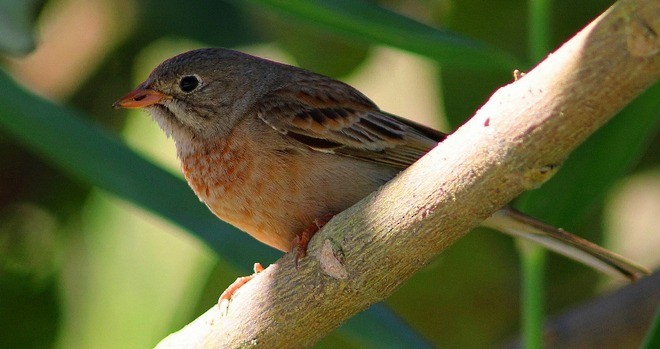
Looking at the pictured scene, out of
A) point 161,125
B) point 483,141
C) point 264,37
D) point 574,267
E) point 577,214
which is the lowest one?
point 483,141

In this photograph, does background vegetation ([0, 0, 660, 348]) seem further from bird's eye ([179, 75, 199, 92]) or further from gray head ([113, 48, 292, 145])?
bird's eye ([179, 75, 199, 92])

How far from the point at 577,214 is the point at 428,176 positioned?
1.23 m

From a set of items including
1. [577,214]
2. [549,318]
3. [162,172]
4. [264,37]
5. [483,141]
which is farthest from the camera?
[264,37]

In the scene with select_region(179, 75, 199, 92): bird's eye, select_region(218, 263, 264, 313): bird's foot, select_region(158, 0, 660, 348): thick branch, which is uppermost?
select_region(179, 75, 199, 92): bird's eye

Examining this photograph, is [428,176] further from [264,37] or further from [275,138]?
[264,37]

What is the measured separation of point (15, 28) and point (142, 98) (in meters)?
0.57

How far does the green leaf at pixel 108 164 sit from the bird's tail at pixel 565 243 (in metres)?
0.50

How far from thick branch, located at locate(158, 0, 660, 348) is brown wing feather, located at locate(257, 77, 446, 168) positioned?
2.41 ft

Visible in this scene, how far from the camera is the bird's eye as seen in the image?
385cm

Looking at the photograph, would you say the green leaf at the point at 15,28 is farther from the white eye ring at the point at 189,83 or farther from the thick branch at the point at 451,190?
the thick branch at the point at 451,190

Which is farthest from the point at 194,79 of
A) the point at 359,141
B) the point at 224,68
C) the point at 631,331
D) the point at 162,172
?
the point at 631,331

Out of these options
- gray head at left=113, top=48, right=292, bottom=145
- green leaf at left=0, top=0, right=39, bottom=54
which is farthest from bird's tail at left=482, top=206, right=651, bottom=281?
green leaf at left=0, top=0, right=39, bottom=54

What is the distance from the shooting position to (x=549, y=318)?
4.60 m

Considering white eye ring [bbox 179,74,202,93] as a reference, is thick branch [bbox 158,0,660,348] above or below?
below
